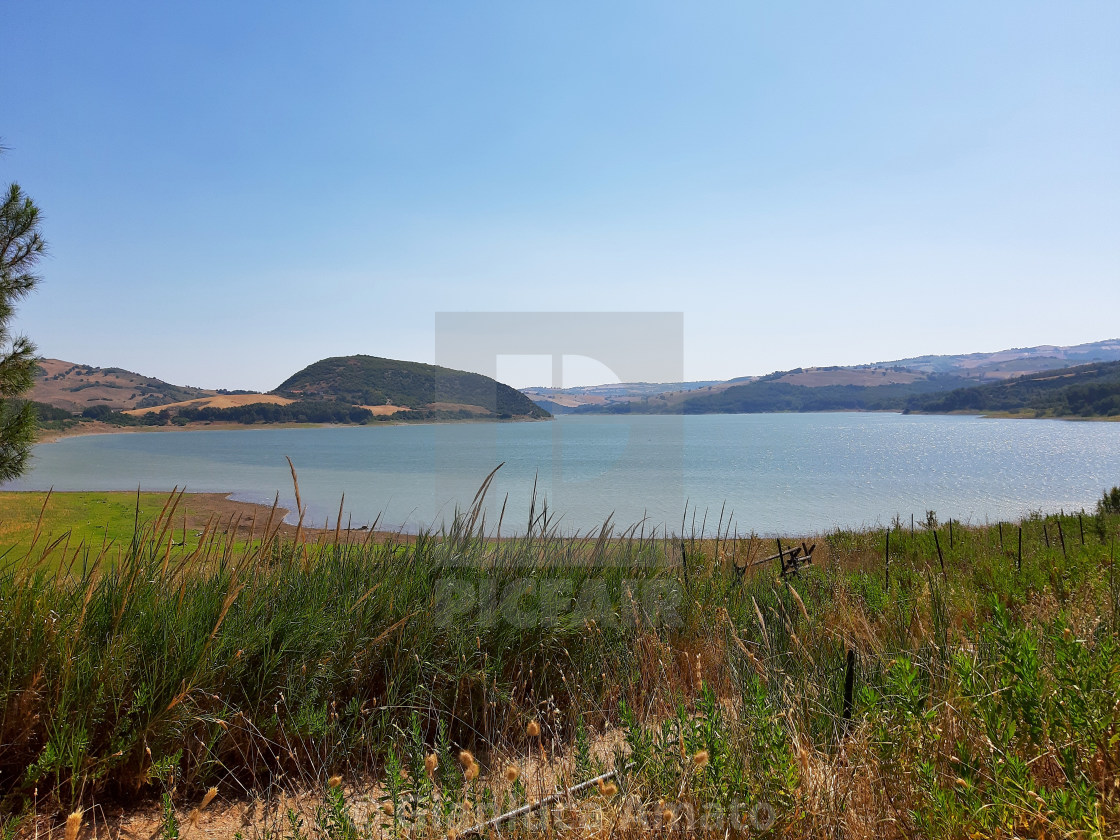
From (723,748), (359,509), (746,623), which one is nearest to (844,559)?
(746,623)

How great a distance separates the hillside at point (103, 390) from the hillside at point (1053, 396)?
184855mm

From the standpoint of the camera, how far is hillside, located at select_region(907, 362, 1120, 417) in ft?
348

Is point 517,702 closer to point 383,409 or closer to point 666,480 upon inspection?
point 666,480

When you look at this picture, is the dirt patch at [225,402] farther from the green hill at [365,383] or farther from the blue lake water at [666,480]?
the blue lake water at [666,480]

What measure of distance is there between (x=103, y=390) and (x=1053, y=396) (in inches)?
8392

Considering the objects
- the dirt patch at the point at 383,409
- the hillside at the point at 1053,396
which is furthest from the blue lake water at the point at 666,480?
the dirt patch at the point at 383,409

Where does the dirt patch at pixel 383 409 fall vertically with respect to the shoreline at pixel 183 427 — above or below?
above

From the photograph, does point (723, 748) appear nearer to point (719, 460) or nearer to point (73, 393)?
point (719, 460)

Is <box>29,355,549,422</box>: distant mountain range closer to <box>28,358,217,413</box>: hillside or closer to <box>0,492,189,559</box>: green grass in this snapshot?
<box>28,358,217,413</box>: hillside

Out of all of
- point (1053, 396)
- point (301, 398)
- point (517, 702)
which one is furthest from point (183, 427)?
point (1053, 396)

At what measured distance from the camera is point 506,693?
323cm

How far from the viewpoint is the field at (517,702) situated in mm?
1840

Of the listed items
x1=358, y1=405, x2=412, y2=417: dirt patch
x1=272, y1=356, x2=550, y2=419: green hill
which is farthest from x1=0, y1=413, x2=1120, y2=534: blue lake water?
x1=272, y1=356, x2=550, y2=419: green hill

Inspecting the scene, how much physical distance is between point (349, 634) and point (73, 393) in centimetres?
17367
